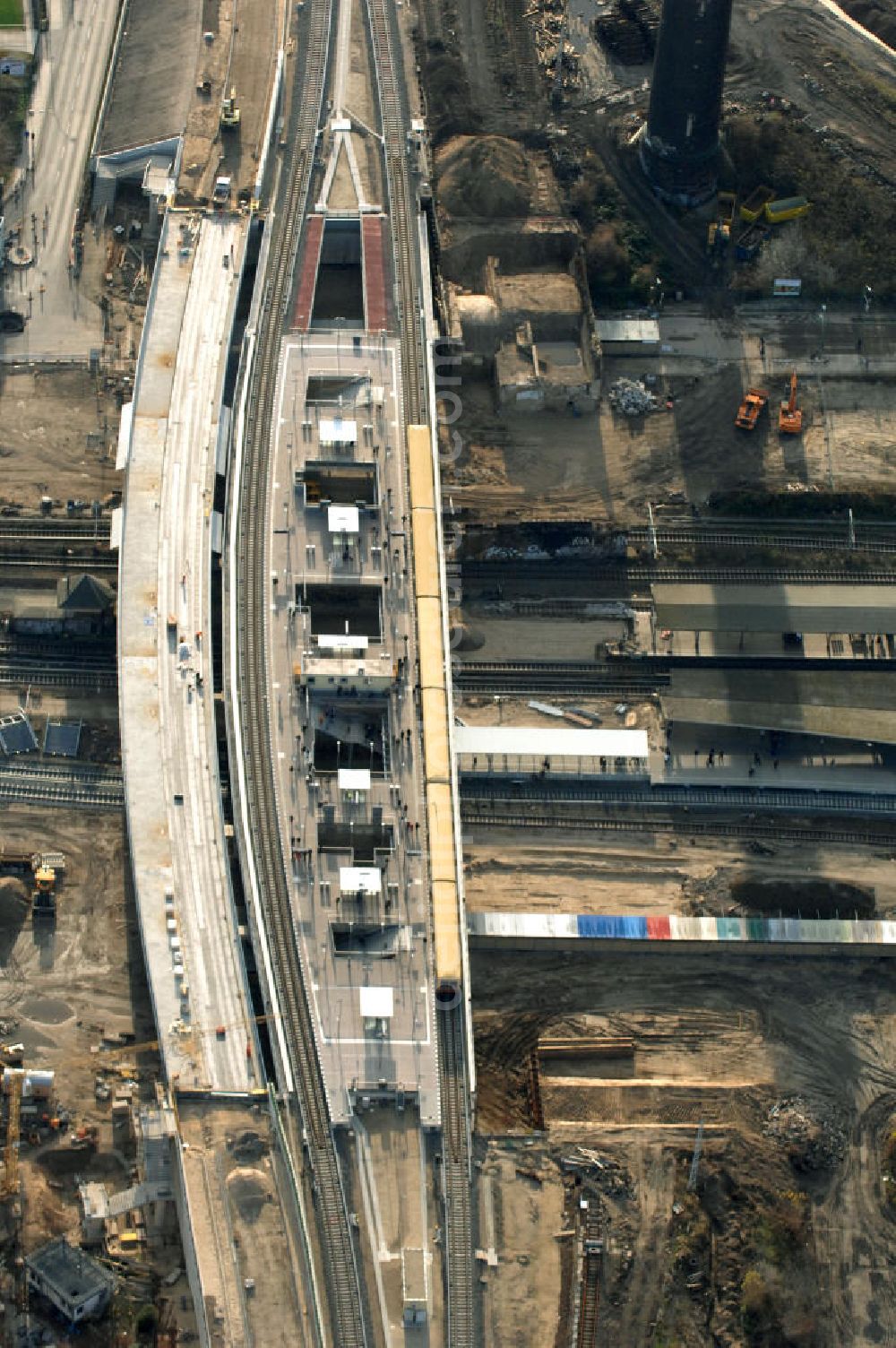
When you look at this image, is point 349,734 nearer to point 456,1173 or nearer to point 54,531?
point 54,531

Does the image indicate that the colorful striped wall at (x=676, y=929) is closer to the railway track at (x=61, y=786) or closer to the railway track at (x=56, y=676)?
the railway track at (x=61, y=786)

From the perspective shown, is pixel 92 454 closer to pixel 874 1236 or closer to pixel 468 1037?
pixel 468 1037

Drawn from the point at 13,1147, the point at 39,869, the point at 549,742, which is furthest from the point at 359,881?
the point at 13,1147

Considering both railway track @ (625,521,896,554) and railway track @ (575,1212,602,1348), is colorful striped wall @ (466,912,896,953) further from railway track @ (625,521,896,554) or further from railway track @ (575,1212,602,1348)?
railway track @ (625,521,896,554)

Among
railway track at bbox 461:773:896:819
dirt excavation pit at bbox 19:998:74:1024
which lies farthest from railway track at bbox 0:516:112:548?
dirt excavation pit at bbox 19:998:74:1024

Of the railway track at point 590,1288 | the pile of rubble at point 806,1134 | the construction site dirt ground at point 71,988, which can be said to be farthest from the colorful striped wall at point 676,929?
the construction site dirt ground at point 71,988
